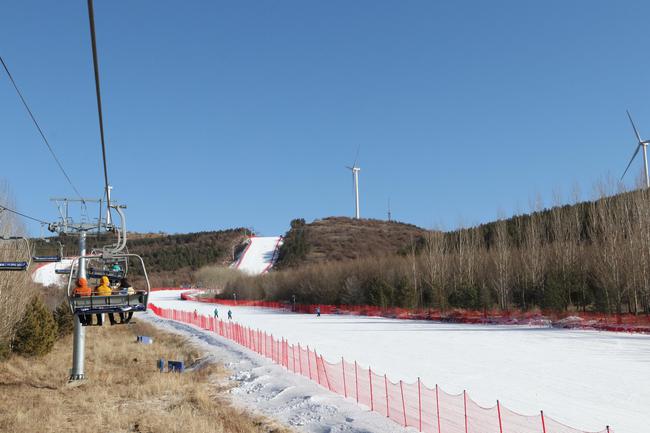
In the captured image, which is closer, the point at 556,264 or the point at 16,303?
the point at 16,303

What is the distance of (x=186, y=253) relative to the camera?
161 meters

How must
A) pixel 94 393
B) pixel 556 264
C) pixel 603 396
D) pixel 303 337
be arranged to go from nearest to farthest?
pixel 603 396
pixel 94 393
pixel 303 337
pixel 556 264

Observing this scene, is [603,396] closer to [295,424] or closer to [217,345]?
[295,424]

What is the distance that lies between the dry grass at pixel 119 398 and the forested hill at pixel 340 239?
93.0m

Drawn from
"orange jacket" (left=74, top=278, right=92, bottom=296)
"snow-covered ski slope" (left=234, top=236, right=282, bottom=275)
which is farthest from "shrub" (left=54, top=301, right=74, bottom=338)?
"snow-covered ski slope" (left=234, top=236, right=282, bottom=275)

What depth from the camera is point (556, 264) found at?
54562 mm

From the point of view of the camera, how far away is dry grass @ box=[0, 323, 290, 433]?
54.5ft

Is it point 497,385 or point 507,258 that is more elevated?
point 507,258

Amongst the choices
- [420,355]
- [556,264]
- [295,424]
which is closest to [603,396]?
[295,424]

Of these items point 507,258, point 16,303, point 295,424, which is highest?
point 507,258

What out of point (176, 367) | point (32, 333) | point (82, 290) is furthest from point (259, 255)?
point (82, 290)

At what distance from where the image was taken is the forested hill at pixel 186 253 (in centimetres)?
14612

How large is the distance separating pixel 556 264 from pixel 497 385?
38.1m

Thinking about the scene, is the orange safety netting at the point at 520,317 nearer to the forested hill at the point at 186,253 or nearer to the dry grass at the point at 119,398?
the dry grass at the point at 119,398
